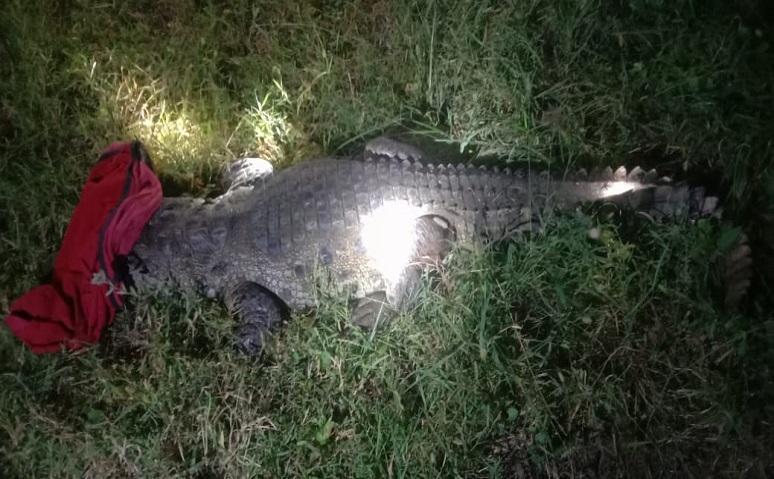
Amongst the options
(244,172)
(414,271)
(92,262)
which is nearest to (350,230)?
(414,271)

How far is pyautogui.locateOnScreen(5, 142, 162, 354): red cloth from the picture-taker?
11.3 ft

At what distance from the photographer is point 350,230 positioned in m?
3.68

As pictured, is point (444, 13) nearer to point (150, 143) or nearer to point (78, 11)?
point (150, 143)

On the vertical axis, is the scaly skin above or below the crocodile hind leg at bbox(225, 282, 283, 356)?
above

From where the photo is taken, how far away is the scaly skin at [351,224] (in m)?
3.65

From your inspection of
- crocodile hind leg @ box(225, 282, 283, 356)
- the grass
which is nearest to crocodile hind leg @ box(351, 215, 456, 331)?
the grass

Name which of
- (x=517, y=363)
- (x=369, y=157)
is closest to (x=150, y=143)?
(x=369, y=157)

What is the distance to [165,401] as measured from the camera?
3.29 metres

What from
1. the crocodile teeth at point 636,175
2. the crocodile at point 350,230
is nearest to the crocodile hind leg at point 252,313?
the crocodile at point 350,230

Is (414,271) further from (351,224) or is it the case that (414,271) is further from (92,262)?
(92,262)

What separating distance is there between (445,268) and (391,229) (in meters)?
0.41

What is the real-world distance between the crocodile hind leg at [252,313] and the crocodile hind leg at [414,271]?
0.50 m

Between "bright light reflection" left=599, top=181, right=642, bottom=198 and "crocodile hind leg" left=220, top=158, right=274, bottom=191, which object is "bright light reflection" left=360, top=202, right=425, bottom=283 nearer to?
"crocodile hind leg" left=220, top=158, right=274, bottom=191

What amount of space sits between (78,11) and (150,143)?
49.6 inches
